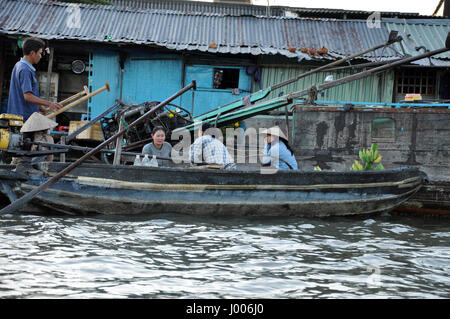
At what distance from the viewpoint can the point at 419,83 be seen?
540 inches

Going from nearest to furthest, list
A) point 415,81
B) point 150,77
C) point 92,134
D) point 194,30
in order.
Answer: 1. point 92,134
2. point 150,77
3. point 415,81
4. point 194,30

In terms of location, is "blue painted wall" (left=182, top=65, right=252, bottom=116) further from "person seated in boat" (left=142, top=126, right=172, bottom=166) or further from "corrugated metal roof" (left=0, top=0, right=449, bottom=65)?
"person seated in boat" (left=142, top=126, right=172, bottom=166)

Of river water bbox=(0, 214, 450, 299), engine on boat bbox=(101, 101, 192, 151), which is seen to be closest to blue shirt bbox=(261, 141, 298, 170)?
river water bbox=(0, 214, 450, 299)

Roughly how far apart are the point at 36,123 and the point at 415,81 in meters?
11.0

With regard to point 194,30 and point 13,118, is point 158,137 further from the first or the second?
point 194,30

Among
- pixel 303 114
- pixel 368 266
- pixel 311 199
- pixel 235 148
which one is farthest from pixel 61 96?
pixel 368 266

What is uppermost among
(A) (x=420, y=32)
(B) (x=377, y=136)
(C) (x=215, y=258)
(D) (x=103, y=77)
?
(A) (x=420, y=32)

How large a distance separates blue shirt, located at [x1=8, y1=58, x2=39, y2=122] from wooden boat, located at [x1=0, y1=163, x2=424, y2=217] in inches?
33.4

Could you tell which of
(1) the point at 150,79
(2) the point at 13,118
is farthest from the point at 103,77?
(2) the point at 13,118

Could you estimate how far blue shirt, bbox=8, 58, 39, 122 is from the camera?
6.27 metres

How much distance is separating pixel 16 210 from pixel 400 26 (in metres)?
12.9

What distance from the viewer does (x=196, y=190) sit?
6781 millimetres

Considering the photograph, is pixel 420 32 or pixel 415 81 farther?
pixel 420 32
